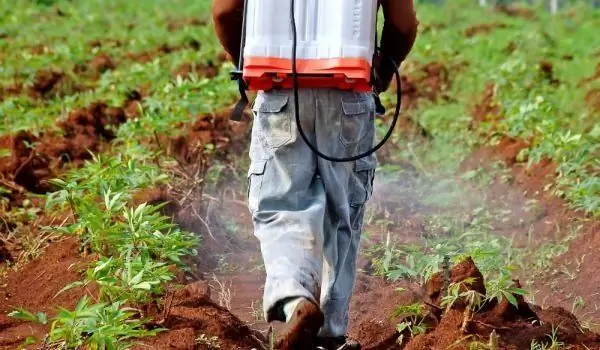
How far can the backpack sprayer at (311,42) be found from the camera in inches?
137

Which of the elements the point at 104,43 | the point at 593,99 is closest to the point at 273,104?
the point at 593,99

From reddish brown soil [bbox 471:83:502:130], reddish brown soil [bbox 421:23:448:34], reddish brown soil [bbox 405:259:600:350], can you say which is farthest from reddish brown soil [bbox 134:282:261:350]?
reddish brown soil [bbox 421:23:448:34]

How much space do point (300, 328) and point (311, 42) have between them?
3.01 feet

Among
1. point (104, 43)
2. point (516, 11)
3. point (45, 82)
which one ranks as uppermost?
point (45, 82)

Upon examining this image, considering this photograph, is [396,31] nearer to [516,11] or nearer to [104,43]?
[104,43]

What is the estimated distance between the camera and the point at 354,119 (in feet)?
12.0

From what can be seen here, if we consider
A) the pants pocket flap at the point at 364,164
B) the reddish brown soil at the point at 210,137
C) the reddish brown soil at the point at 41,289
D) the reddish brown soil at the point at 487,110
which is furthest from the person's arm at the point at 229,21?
the reddish brown soil at the point at 487,110

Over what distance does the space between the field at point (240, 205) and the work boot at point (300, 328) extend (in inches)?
18.9

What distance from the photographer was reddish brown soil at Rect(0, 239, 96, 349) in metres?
3.99

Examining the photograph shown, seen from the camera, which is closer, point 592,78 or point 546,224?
point 546,224

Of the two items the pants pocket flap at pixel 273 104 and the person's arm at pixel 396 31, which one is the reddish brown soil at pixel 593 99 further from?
the pants pocket flap at pixel 273 104

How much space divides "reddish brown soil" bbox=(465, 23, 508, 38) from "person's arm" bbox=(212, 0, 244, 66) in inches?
417

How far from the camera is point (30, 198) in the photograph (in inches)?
243

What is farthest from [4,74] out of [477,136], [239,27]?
[239,27]
